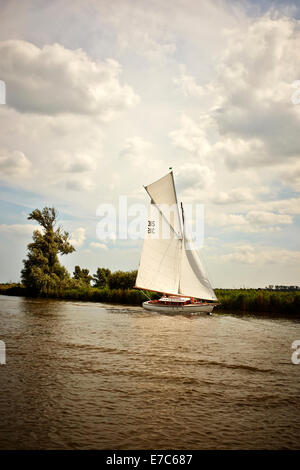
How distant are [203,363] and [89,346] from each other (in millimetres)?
6297

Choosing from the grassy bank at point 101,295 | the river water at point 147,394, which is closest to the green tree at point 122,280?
the grassy bank at point 101,295

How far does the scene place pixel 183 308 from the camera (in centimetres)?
3741

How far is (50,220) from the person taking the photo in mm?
68688

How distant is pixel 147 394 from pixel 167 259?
97.7 ft

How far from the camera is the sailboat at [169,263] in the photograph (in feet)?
124

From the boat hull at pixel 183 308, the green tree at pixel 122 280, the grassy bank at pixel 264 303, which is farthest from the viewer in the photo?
the green tree at pixel 122 280

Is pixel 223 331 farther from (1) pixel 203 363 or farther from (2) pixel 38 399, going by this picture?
(2) pixel 38 399

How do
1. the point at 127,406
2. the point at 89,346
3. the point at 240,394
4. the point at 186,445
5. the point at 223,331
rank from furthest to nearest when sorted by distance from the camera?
the point at 223,331 < the point at 89,346 < the point at 240,394 < the point at 127,406 < the point at 186,445

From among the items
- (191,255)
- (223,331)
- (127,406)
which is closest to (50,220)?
(191,255)

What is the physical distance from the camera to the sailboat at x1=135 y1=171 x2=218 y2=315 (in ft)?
124

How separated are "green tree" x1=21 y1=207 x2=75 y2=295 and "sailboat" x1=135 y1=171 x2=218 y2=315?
2875 centimetres

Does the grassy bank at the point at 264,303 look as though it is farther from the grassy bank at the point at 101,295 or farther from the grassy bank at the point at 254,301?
the grassy bank at the point at 101,295

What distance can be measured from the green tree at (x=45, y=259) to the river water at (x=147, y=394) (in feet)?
147

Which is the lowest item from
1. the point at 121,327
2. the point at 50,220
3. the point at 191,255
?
the point at 121,327
